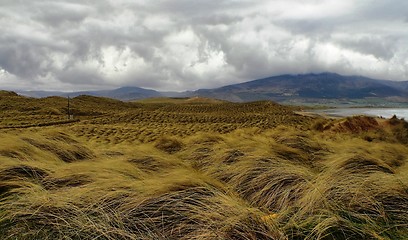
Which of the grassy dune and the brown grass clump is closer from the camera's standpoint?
the grassy dune

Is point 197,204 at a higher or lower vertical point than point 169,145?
higher

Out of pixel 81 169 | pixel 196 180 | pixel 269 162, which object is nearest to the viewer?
pixel 196 180

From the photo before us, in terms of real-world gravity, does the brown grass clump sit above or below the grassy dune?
below

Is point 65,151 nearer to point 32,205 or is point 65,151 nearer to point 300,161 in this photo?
point 32,205

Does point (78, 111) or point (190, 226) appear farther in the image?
point (78, 111)

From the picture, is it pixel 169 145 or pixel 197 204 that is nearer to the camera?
pixel 197 204

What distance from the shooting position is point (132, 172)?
4.34 metres

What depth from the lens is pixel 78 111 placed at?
49844 millimetres

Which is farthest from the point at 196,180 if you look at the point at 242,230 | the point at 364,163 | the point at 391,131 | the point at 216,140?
the point at 391,131

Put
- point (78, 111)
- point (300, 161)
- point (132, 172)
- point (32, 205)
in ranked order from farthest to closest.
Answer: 1. point (78, 111)
2. point (300, 161)
3. point (132, 172)
4. point (32, 205)

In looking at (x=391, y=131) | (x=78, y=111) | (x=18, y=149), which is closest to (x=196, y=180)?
(x=18, y=149)

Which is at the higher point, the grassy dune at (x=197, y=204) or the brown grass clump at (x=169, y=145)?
the grassy dune at (x=197, y=204)

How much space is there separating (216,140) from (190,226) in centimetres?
565

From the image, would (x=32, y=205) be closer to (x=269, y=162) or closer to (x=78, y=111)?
(x=269, y=162)
